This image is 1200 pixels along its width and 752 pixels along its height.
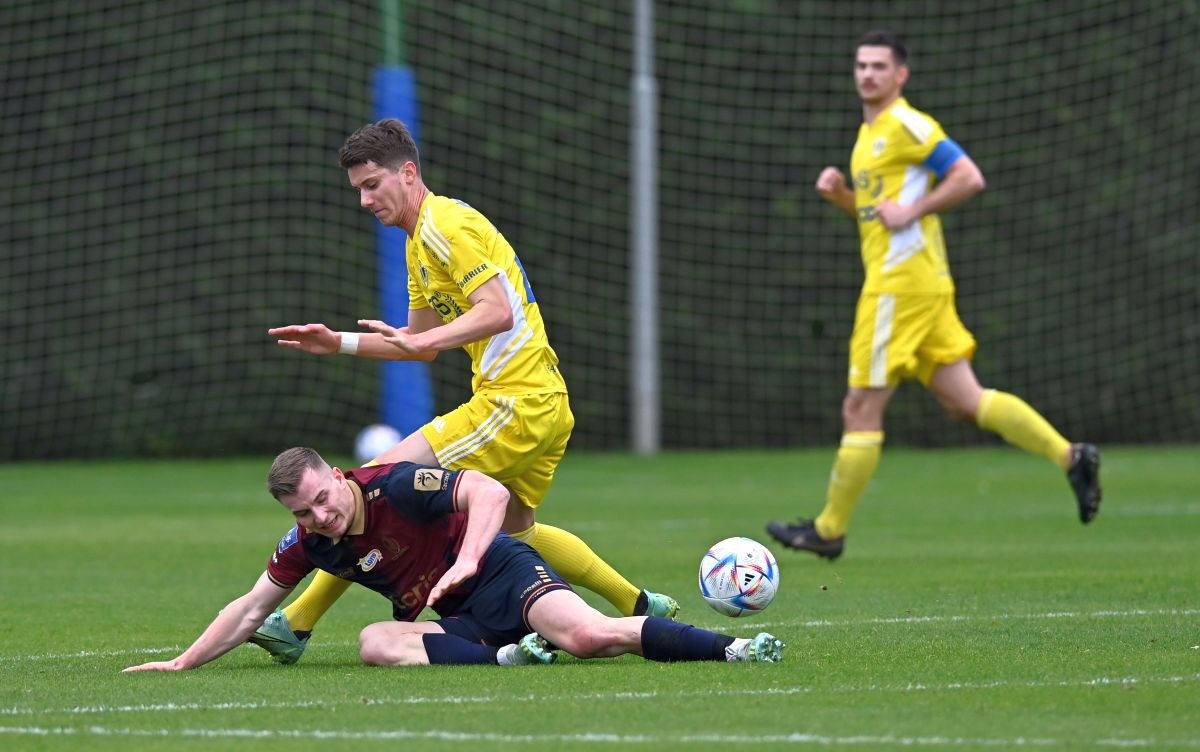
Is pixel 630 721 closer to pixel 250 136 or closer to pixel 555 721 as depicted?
pixel 555 721

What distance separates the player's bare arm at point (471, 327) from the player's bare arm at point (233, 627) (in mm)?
955

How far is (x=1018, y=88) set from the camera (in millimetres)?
20031

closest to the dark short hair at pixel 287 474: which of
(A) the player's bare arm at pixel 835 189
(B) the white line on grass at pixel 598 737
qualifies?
(B) the white line on grass at pixel 598 737

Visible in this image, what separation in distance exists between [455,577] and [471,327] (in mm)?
1150

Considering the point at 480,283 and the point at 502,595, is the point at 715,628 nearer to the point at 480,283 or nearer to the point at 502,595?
the point at 502,595

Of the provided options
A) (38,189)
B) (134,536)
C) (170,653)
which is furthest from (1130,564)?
(38,189)

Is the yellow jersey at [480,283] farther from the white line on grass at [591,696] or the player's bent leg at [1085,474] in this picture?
the player's bent leg at [1085,474]

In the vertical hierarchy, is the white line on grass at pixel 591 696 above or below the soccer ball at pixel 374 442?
above

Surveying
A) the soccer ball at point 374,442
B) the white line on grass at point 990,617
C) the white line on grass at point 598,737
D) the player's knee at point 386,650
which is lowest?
the soccer ball at point 374,442

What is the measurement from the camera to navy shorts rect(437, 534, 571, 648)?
248 inches

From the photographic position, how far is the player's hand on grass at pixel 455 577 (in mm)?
5949

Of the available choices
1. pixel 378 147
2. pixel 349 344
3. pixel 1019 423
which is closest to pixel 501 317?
pixel 349 344

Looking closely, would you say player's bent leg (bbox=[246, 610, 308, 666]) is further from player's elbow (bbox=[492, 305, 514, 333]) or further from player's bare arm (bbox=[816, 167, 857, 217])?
player's bare arm (bbox=[816, 167, 857, 217])

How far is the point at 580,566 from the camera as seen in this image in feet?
23.4
